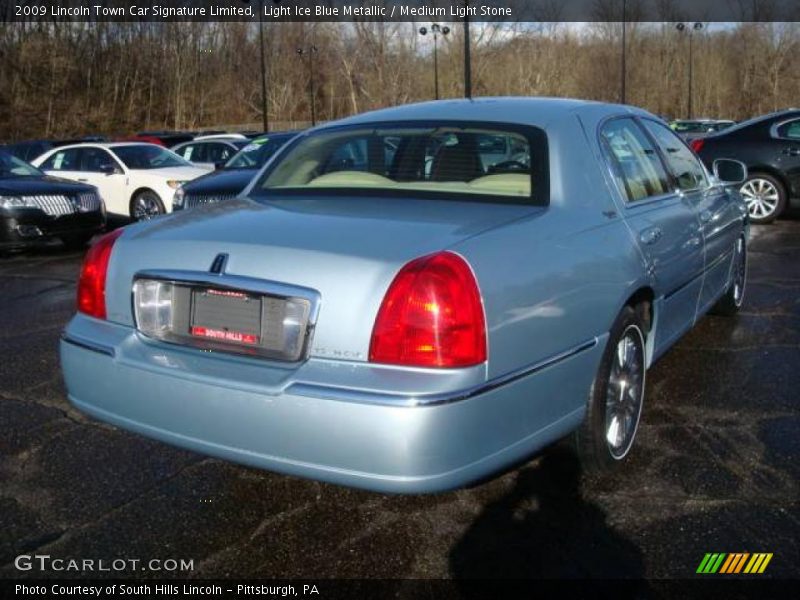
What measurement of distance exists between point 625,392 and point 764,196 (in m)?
8.82

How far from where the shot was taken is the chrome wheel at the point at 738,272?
566 cm

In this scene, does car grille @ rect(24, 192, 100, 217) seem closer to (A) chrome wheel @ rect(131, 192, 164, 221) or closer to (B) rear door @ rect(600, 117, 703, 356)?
(A) chrome wheel @ rect(131, 192, 164, 221)

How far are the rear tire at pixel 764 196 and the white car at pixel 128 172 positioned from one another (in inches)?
313

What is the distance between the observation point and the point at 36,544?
9.53ft

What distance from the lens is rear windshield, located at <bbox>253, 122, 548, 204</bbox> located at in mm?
3289

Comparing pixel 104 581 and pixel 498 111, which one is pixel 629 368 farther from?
pixel 104 581

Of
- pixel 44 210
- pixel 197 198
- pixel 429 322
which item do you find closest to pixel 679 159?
pixel 429 322

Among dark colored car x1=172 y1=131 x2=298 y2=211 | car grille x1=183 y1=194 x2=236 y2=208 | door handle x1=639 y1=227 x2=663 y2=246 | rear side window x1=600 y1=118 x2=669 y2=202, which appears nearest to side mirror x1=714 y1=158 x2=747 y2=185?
rear side window x1=600 y1=118 x2=669 y2=202

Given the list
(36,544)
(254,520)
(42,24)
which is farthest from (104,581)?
(42,24)

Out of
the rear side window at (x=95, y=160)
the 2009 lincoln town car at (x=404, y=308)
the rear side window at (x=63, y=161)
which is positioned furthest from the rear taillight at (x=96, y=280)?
the rear side window at (x=63, y=161)

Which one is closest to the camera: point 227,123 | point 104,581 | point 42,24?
point 104,581

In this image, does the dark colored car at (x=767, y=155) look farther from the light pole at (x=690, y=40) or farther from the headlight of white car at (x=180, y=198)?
the light pole at (x=690, y=40)

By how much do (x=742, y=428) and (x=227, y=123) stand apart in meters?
55.1

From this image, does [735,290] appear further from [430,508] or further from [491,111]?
[430,508]
